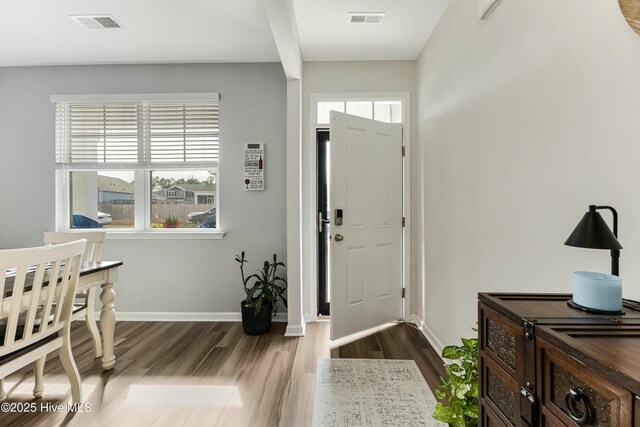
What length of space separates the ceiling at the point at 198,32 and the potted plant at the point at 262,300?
2040 mm

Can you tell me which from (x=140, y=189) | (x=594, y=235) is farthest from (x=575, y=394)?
(x=140, y=189)

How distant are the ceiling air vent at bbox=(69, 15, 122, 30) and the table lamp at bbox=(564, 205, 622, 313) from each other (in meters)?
3.35

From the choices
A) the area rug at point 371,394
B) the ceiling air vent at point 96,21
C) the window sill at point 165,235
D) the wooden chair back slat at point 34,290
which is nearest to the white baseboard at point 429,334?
the area rug at point 371,394

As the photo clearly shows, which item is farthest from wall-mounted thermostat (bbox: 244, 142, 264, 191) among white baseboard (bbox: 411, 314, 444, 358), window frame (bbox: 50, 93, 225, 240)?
white baseboard (bbox: 411, 314, 444, 358)

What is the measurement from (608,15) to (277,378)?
8.15 feet

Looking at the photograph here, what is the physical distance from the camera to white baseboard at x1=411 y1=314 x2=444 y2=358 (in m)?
2.57

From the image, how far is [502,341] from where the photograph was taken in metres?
0.90

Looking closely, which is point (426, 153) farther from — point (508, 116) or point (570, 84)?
point (570, 84)

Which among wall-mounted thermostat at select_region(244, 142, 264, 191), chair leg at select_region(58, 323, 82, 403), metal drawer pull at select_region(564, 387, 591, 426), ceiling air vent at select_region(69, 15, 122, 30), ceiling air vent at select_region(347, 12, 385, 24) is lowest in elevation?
chair leg at select_region(58, 323, 82, 403)

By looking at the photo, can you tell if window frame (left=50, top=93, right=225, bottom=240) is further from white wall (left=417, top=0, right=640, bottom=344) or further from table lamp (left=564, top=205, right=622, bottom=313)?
table lamp (left=564, top=205, right=622, bottom=313)

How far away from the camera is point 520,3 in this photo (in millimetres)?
1477

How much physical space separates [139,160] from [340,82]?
2.27 metres

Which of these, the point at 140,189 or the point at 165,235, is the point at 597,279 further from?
the point at 140,189

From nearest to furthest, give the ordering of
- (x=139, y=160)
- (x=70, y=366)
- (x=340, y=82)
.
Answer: (x=70, y=366) → (x=340, y=82) → (x=139, y=160)
